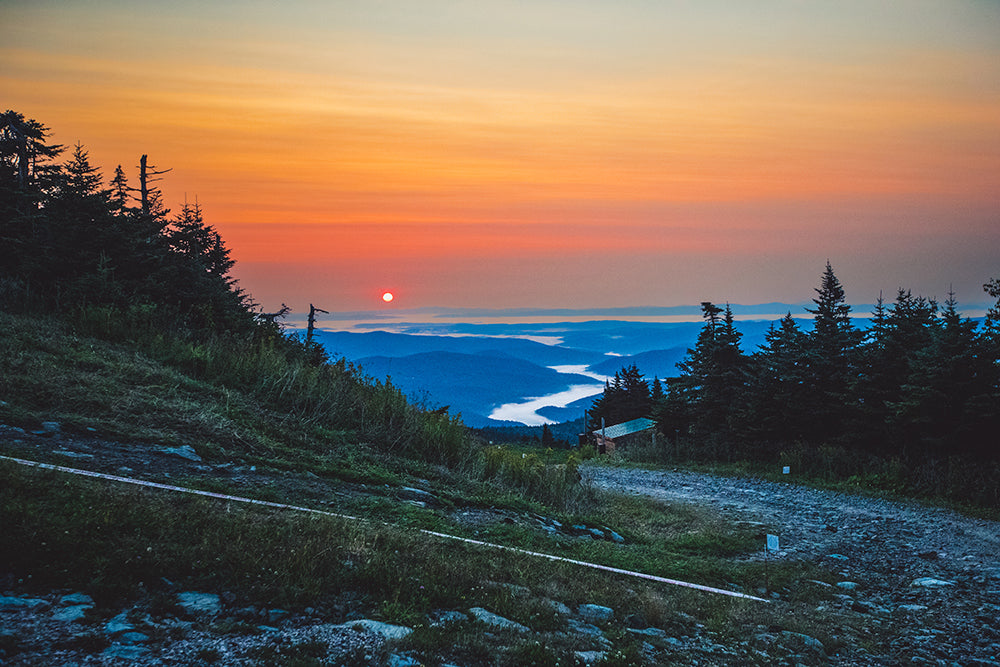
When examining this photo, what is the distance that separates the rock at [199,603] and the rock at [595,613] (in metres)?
3.62

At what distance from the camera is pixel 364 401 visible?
14.4 m

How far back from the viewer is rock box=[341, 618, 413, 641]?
513 centimetres

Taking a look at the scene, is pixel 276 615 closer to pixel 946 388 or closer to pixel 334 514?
pixel 334 514

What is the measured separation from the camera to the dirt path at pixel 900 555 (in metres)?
7.55

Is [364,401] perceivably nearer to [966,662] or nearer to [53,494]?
[53,494]

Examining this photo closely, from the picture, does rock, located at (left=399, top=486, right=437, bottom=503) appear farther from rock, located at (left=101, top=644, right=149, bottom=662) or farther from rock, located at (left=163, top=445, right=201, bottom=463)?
rock, located at (left=101, top=644, right=149, bottom=662)

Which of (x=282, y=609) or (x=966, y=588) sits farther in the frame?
(x=966, y=588)

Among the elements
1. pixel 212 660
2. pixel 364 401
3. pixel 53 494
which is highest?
pixel 364 401

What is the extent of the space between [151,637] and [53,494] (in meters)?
2.58

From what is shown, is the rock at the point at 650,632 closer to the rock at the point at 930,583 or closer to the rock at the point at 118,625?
the rock at the point at 118,625

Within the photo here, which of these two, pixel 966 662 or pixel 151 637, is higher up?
pixel 151 637

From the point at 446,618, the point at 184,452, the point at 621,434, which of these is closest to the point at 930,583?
the point at 446,618

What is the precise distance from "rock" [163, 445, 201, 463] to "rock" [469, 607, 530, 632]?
5.45 meters

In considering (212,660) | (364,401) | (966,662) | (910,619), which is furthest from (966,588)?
(364,401)
